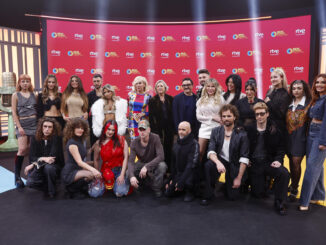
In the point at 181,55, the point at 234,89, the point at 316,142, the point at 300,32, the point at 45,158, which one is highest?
the point at 300,32

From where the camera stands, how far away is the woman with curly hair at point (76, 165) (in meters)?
2.85

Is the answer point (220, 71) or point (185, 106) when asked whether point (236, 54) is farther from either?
point (185, 106)

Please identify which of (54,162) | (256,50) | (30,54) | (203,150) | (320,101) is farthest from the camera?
(30,54)

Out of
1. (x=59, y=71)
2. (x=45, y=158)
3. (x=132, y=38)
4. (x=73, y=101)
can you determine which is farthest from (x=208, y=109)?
(x=59, y=71)

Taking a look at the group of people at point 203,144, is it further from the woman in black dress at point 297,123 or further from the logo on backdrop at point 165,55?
the logo on backdrop at point 165,55

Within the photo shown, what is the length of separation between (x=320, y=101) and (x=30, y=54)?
6.47m

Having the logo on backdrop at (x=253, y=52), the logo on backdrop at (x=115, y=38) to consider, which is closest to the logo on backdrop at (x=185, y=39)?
the logo on backdrop at (x=253, y=52)

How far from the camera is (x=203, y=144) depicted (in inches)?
126

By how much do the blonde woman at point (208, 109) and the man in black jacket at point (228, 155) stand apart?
24cm

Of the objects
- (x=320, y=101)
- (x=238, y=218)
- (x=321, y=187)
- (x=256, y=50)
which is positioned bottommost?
(x=238, y=218)

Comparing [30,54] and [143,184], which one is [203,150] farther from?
[30,54]

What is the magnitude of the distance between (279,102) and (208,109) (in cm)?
79

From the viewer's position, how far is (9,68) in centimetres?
643

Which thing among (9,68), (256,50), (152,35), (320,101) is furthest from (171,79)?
(320,101)
